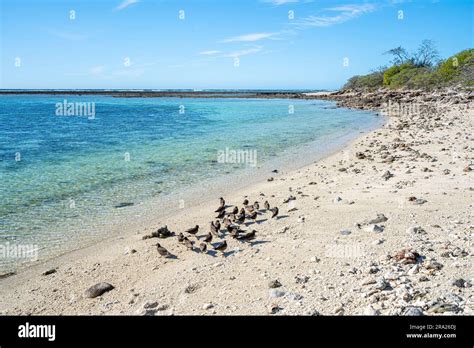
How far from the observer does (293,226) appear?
9133 millimetres

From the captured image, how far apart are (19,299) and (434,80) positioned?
89772 millimetres

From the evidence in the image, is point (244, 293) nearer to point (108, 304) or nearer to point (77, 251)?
point (108, 304)

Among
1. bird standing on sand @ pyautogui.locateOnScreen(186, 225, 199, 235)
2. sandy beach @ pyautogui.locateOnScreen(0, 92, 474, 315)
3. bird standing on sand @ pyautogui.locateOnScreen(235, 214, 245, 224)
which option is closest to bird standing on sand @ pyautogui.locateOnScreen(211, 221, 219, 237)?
sandy beach @ pyautogui.locateOnScreen(0, 92, 474, 315)

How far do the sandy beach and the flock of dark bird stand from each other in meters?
0.16

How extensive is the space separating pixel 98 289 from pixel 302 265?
3.85 meters

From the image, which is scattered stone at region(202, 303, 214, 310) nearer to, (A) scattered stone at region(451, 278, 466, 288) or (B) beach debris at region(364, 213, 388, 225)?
(A) scattered stone at region(451, 278, 466, 288)

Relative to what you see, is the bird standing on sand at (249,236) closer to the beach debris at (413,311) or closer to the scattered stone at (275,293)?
the scattered stone at (275,293)

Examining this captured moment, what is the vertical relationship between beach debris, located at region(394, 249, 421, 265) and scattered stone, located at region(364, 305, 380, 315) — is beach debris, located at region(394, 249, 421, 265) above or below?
above

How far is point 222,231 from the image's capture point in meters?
9.28

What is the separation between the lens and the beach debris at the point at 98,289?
657 centimetres

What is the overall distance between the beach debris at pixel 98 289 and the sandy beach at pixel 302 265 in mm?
110
